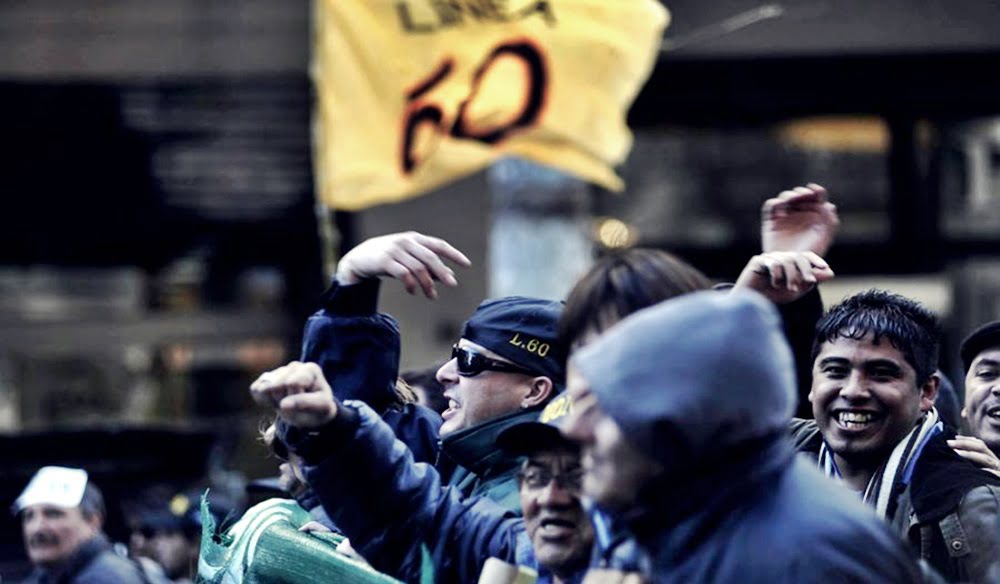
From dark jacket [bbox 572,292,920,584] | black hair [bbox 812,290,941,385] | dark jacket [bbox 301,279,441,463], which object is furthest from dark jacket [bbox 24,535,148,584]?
dark jacket [bbox 572,292,920,584]

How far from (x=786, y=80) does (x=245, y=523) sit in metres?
8.87

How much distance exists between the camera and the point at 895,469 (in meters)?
4.73

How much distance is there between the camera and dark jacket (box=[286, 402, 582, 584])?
3.66 m

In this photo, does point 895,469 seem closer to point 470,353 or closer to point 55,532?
point 470,353

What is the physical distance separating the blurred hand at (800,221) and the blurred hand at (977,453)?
0.83 metres

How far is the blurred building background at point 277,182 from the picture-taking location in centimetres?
1241

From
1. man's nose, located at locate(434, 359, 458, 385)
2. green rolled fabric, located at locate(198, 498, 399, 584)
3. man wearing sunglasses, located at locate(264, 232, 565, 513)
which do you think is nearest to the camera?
green rolled fabric, located at locate(198, 498, 399, 584)

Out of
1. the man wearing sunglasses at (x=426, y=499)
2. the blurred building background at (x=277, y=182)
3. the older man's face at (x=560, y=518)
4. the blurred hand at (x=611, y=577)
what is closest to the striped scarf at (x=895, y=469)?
the man wearing sunglasses at (x=426, y=499)

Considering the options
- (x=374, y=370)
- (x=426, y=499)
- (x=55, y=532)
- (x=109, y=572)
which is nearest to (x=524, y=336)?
(x=374, y=370)

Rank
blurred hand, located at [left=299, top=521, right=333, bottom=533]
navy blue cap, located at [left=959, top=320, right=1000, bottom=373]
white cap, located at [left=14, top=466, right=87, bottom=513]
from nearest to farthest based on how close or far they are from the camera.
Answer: blurred hand, located at [left=299, top=521, right=333, bottom=533] → navy blue cap, located at [left=959, top=320, right=1000, bottom=373] → white cap, located at [left=14, top=466, right=87, bottom=513]

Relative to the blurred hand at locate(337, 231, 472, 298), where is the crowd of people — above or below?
below

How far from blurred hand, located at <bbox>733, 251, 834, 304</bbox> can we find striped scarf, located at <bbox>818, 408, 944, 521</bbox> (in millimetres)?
852

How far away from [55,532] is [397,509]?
505 cm

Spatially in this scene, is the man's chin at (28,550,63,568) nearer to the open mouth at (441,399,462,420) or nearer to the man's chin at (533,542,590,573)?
the open mouth at (441,399,462,420)
